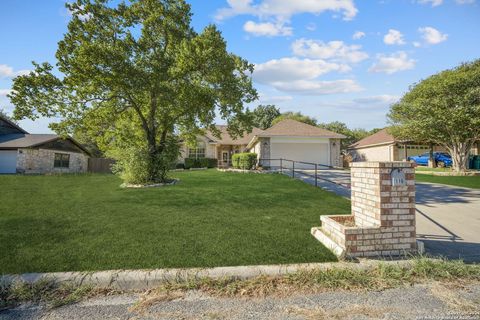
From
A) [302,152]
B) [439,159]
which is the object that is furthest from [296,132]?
[439,159]

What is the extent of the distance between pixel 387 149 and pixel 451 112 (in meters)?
10.2

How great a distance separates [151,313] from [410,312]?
234 cm

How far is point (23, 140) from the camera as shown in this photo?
23.1 m

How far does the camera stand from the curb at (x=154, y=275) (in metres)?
2.88

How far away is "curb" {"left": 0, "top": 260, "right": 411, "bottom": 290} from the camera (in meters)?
2.88

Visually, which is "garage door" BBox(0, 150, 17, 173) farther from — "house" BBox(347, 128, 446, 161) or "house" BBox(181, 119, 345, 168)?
"house" BBox(347, 128, 446, 161)

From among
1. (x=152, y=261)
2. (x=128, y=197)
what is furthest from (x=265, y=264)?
(x=128, y=197)

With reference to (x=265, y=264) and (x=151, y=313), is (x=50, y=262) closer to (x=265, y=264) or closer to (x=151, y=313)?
(x=151, y=313)

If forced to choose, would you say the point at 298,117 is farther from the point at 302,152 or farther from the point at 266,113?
the point at 302,152

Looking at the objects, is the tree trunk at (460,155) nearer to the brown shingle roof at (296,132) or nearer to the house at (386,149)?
the house at (386,149)

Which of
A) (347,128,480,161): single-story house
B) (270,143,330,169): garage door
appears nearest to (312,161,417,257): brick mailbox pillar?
(270,143,330,169): garage door

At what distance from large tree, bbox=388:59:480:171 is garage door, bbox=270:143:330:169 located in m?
5.69

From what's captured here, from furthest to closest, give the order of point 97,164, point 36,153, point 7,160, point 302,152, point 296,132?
point 97,164, point 36,153, point 7,160, point 302,152, point 296,132

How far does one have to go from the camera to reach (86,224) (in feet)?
16.4
